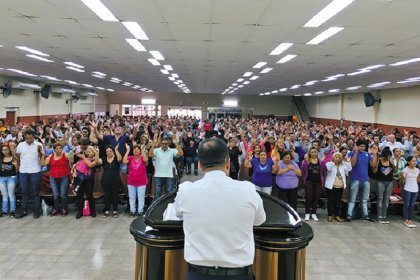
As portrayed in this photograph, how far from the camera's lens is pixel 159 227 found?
8.07 feet

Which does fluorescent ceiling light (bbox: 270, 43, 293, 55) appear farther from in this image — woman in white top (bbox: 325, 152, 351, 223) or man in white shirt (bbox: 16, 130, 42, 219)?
man in white shirt (bbox: 16, 130, 42, 219)

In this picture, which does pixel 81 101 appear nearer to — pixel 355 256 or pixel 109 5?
pixel 109 5

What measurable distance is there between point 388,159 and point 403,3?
344cm

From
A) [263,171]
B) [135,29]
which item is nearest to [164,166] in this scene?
[263,171]

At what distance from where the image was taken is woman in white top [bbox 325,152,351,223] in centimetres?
673

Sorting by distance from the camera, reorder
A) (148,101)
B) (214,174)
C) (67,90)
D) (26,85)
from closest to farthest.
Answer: (214,174)
(26,85)
(67,90)
(148,101)

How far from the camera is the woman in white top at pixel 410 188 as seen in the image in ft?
22.0

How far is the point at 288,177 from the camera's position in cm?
669

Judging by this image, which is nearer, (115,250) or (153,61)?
(115,250)

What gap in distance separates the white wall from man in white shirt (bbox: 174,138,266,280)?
18.2m

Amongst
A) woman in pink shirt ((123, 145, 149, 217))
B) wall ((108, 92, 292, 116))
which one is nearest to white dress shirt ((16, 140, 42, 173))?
woman in pink shirt ((123, 145, 149, 217))

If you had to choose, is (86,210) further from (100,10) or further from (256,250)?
(256,250)

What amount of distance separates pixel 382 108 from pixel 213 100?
19.1 metres

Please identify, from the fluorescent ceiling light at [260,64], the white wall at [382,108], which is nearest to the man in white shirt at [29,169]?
the fluorescent ceiling light at [260,64]
